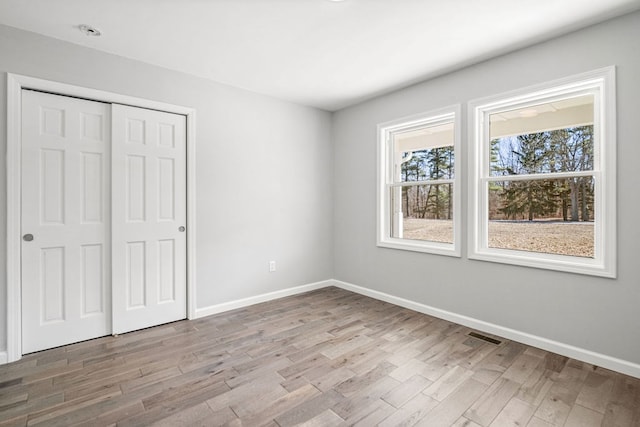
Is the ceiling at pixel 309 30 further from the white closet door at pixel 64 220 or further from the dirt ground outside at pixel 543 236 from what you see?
the dirt ground outside at pixel 543 236

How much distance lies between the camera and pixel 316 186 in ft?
14.5

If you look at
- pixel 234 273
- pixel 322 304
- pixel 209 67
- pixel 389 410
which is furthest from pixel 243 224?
pixel 389 410

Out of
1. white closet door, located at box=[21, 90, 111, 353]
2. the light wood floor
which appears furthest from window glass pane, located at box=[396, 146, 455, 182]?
white closet door, located at box=[21, 90, 111, 353]

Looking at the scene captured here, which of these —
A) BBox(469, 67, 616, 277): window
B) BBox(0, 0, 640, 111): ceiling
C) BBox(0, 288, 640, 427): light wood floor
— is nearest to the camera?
BBox(0, 288, 640, 427): light wood floor

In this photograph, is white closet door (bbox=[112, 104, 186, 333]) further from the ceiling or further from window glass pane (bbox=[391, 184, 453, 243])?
window glass pane (bbox=[391, 184, 453, 243])

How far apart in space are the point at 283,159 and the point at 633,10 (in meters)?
3.37

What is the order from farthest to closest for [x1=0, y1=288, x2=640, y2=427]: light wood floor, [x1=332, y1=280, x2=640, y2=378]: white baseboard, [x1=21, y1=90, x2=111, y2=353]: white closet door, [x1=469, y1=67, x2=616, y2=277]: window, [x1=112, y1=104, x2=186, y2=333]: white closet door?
1. [x1=112, y1=104, x2=186, y2=333]: white closet door
2. [x1=21, y1=90, x2=111, y2=353]: white closet door
3. [x1=469, y1=67, x2=616, y2=277]: window
4. [x1=332, y1=280, x2=640, y2=378]: white baseboard
5. [x1=0, y1=288, x2=640, y2=427]: light wood floor

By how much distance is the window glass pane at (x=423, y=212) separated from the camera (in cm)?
342

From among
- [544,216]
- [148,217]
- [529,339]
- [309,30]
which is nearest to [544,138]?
[544,216]

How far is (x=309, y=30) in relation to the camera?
243cm

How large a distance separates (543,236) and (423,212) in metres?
1.22

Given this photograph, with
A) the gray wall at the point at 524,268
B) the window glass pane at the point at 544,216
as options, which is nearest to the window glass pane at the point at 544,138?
the window glass pane at the point at 544,216

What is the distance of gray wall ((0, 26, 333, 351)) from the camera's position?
256cm

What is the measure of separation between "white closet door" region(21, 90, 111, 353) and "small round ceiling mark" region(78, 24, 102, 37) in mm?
574
